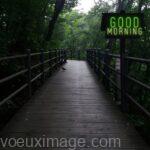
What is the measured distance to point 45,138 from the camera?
542 centimetres

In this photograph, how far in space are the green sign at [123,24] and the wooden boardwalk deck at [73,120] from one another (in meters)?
1.53

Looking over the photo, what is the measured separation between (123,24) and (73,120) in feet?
7.22

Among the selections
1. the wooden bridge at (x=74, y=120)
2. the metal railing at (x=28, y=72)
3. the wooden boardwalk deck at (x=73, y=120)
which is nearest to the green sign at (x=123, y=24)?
the wooden bridge at (x=74, y=120)

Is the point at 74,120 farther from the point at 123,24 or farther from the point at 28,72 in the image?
the point at 28,72

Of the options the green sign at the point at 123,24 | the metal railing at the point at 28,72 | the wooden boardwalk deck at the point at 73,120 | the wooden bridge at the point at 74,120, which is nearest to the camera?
the wooden bridge at the point at 74,120

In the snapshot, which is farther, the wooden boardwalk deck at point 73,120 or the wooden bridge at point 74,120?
the wooden boardwalk deck at point 73,120

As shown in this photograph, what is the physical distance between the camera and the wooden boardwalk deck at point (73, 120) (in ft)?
18.3

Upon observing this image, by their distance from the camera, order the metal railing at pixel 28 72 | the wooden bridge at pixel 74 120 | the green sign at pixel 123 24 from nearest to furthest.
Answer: the wooden bridge at pixel 74 120, the metal railing at pixel 28 72, the green sign at pixel 123 24

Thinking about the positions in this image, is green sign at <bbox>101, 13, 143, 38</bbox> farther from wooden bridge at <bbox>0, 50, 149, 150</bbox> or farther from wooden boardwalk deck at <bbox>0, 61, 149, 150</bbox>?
wooden boardwalk deck at <bbox>0, 61, 149, 150</bbox>

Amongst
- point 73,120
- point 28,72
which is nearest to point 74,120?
point 73,120

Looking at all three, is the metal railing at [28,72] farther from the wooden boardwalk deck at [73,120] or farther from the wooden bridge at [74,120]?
the wooden boardwalk deck at [73,120]

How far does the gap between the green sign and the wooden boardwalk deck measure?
60.2 inches

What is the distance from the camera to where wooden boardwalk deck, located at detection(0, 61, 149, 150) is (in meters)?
5.58

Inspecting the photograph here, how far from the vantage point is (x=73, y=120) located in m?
6.59
